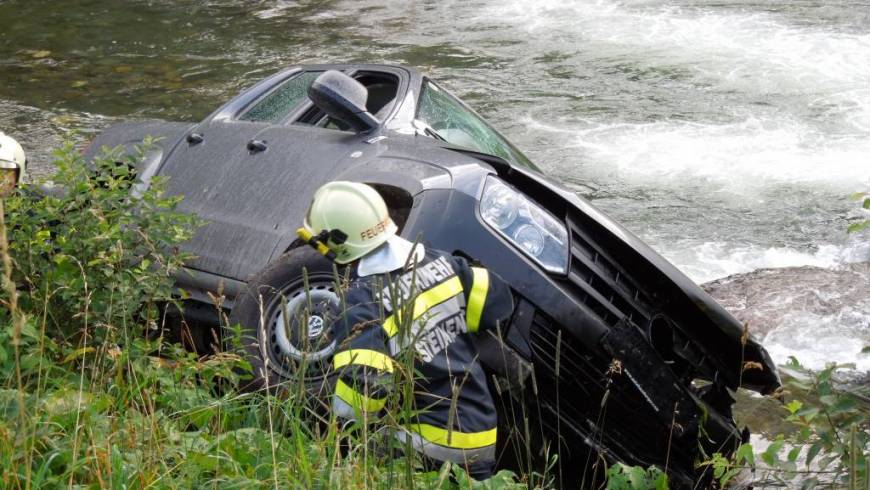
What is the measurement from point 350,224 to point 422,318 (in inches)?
23.8

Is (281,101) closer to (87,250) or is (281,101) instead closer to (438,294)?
(87,250)

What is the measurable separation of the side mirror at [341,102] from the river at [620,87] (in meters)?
2.63

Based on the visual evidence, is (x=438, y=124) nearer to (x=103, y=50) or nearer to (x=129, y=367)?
(x=129, y=367)

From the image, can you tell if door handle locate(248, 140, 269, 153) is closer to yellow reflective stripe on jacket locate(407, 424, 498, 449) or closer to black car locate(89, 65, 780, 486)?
black car locate(89, 65, 780, 486)

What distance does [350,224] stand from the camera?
3660mm

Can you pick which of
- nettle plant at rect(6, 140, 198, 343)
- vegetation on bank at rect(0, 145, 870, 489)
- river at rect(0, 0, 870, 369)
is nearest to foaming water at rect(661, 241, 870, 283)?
river at rect(0, 0, 870, 369)

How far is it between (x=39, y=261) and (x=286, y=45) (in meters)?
10.0

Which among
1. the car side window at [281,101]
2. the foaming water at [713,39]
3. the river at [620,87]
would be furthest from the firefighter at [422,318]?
the foaming water at [713,39]

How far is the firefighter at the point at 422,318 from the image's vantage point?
10.5 ft

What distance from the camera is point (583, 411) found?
3.98 meters

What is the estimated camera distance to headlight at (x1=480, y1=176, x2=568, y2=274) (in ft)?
13.4

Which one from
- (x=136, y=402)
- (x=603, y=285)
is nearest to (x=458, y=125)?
(x=603, y=285)

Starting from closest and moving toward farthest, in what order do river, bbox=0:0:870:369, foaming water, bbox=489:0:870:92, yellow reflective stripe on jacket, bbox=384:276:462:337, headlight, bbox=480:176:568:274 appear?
1. yellow reflective stripe on jacket, bbox=384:276:462:337
2. headlight, bbox=480:176:568:274
3. river, bbox=0:0:870:369
4. foaming water, bbox=489:0:870:92

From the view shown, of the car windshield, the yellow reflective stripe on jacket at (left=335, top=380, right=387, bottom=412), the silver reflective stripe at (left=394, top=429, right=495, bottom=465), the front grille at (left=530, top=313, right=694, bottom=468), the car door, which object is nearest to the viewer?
the yellow reflective stripe on jacket at (left=335, top=380, right=387, bottom=412)
